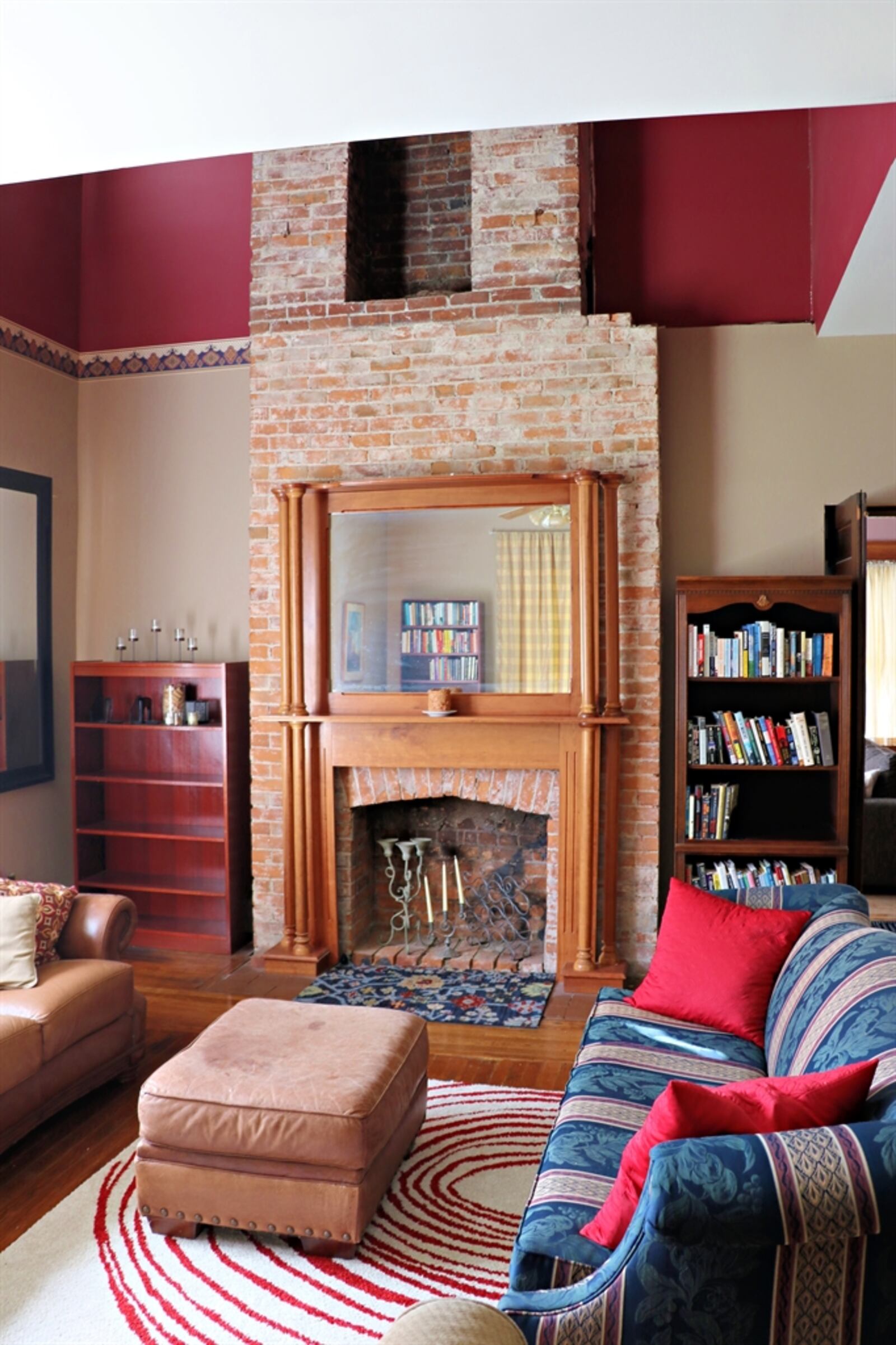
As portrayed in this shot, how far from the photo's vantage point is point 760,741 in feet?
15.5

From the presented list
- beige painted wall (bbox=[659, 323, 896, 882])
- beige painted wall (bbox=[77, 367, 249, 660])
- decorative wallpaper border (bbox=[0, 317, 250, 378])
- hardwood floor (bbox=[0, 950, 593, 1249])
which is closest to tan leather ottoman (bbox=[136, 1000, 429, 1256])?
hardwood floor (bbox=[0, 950, 593, 1249])

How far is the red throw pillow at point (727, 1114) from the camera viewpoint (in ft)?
5.80

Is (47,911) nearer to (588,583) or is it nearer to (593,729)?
(593,729)

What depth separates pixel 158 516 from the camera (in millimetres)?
5742

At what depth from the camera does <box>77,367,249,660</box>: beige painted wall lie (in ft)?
18.5

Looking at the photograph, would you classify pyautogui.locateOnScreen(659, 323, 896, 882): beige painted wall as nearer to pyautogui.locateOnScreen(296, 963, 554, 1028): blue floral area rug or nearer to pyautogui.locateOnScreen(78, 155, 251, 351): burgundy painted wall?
pyautogui.locateOnScreen(296, 963, 554, 1028): blue floral area rug

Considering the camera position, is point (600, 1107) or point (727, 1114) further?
point (600, 1107)

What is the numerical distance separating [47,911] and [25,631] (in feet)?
7.12

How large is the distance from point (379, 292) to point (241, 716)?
2.28 metres

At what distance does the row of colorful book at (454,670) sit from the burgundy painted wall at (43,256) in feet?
8.99

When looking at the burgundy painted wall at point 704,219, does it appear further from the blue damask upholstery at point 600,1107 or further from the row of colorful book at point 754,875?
the blue damask upholstery at point 600,1107

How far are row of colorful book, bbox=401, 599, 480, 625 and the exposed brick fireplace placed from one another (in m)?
0.61

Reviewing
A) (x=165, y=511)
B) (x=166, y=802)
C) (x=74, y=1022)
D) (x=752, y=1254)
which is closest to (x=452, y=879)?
(x=166, y=802)

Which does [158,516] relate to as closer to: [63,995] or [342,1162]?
[63,995]
